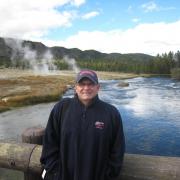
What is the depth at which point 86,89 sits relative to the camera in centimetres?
400

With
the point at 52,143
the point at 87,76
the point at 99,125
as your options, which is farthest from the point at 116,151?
the point at 87,76

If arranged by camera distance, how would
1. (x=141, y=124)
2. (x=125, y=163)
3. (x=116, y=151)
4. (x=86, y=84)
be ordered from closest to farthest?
(x=116, y=151)
(x=125, y=163)
(x=86, y=84)
(x=141, y=124)

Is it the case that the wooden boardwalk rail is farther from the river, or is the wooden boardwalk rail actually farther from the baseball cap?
the river

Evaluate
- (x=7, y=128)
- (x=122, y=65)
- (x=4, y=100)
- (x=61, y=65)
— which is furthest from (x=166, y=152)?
(x=61, y=65)

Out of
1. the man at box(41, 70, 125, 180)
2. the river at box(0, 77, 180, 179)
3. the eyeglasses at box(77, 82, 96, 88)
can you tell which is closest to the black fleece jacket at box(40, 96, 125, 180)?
the man at box(41, 70, 125, 180)

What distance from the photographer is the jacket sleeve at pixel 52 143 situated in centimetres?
404

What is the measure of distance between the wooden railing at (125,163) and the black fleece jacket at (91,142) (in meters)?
0.22

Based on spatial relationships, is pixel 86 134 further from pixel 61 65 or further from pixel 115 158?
pixel 61 65

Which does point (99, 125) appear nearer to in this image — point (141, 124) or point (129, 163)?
point (129, 163)

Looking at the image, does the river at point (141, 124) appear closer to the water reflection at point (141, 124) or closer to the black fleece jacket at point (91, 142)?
the water reflection at point (141, 124)

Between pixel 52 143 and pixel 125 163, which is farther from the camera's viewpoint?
pixel 52 143

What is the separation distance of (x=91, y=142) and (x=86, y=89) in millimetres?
680

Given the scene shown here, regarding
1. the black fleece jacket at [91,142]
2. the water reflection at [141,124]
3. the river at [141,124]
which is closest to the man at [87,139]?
the black fleece jacket at [91,142]

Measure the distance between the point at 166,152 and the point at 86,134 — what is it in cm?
1525
